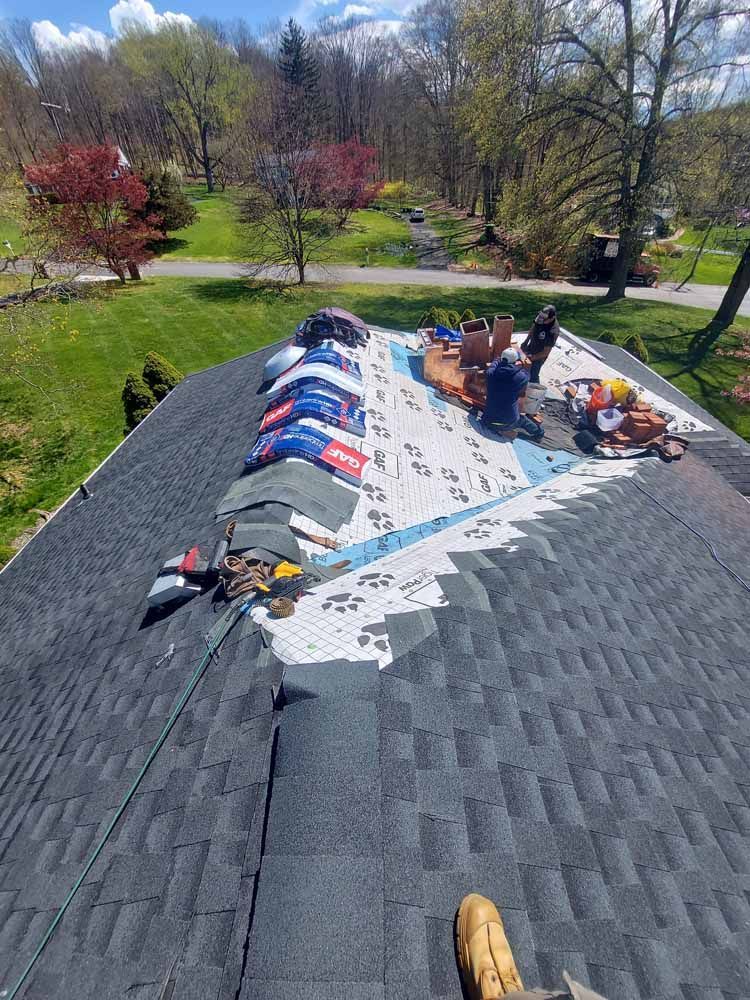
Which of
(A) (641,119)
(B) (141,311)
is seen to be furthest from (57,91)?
(A) (641,119)

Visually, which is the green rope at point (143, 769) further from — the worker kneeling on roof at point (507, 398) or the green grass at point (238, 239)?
the green grass at point (238, 239)

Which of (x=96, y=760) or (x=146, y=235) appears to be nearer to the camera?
(x=96, y=760)

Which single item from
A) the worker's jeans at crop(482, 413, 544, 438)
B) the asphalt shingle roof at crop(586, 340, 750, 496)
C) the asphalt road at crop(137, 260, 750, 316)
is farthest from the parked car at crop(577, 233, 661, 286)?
the worker's jeans at crop(482, 413, 544, 438)

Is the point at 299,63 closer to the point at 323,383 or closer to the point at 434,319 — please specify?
the point at 434,319

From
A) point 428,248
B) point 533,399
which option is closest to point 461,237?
point 428,248

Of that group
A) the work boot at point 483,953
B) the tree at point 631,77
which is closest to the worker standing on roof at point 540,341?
the work boot at point 483,953

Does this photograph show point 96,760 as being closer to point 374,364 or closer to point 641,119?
point 374,364
